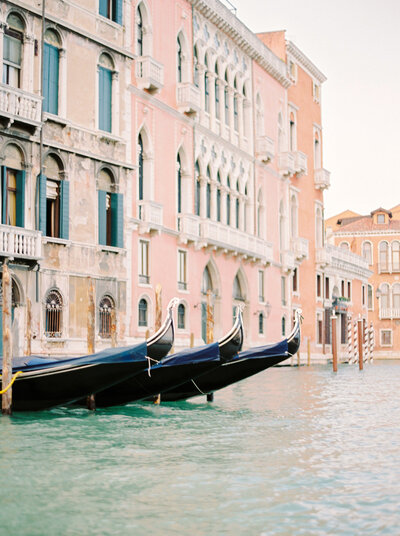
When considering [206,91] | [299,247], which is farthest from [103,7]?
[299,247]

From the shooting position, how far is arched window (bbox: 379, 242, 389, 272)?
42312 millimetres

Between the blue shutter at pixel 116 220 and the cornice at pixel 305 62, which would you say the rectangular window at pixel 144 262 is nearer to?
the blue shutter at pixel 116 220

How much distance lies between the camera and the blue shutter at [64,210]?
47.9 ft

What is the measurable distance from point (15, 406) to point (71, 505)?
4.54m

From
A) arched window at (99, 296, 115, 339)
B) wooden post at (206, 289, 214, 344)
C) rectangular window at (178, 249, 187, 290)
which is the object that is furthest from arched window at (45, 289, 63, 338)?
rectangular window at (178, 249, 187, 290)

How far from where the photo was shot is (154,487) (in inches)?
229

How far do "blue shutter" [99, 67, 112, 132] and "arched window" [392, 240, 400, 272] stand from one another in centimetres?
2820

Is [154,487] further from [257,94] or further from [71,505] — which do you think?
[257,94]

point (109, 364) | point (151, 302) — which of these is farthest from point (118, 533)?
point (151, 302)

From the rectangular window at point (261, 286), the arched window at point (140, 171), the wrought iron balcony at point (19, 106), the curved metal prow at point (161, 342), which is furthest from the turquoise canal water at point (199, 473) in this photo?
the rectangular window at point (261, 286)

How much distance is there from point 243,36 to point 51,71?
8851mm

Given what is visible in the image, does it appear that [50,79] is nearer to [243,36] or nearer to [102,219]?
[102,219]

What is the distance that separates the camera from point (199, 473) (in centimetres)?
629

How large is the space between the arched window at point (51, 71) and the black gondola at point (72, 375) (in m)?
5.88
